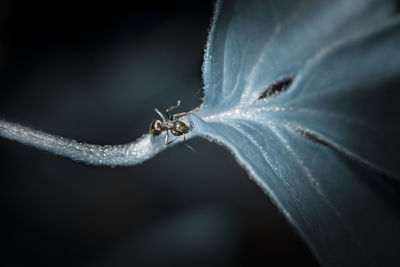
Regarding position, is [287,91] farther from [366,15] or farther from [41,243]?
[41,243]

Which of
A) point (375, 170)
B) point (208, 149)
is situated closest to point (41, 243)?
point (208, 149)

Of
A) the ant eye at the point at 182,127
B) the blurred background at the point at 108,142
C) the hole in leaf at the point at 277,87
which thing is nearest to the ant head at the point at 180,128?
the ant eye at the point at 182,127

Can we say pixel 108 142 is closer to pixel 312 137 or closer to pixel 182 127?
pixel 182 127

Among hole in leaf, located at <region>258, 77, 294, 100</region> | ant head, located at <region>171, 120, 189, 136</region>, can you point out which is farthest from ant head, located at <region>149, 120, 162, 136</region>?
hole in leaf, located at <region>258, 77, 294, 100</region>

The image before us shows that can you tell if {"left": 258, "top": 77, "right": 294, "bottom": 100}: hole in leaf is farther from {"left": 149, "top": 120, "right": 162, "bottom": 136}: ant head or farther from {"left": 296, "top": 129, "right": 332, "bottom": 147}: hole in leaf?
{"left": 149, "top": 120, "right": 162, "bottom": 136}: ant head

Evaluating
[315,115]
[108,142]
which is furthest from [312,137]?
[108,142]

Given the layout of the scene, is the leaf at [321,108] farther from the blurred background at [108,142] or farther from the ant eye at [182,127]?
the blurred background at [108,142]
